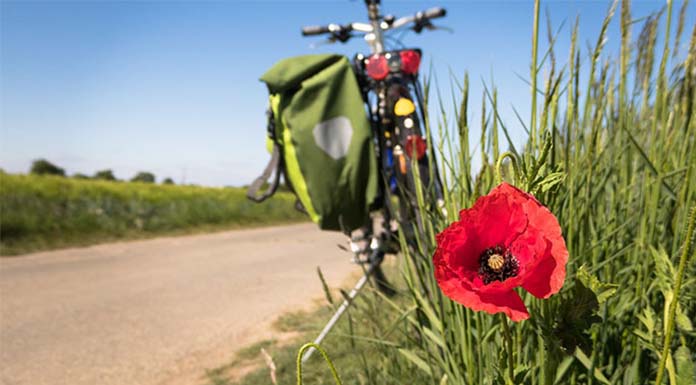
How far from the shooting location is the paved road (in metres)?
2.48

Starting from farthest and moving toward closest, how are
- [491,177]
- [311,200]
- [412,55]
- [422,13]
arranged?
[422,13] → [412,55] → [311,200] → [491,177]

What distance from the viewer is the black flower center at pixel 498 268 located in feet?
1.81

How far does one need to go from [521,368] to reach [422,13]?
2861 mm

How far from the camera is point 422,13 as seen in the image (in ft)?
10.3

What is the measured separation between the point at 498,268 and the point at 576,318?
111mm

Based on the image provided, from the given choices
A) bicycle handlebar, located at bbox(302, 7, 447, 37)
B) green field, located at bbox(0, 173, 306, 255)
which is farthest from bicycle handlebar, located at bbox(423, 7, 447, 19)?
green field, located at bbox(0, 173, 306, 255)

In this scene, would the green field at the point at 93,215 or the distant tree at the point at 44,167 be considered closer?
the green field at the point at 93,215

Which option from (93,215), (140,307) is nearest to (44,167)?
(93,215)

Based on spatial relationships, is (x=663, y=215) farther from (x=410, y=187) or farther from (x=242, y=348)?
(x=242, y=348)

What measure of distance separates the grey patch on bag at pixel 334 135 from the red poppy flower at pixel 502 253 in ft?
5.62

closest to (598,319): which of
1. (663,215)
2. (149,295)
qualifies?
(663,215)

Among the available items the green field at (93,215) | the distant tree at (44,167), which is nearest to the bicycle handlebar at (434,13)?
the green field at (93,215)

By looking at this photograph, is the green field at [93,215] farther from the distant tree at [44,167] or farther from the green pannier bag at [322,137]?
the distant tree at [44,167]

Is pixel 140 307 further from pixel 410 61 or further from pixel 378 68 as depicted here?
pixel 410 61
